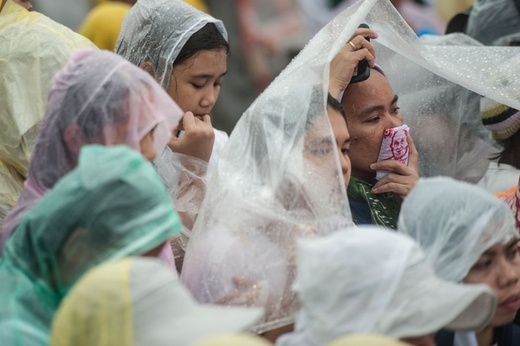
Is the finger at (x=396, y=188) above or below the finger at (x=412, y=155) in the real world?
below

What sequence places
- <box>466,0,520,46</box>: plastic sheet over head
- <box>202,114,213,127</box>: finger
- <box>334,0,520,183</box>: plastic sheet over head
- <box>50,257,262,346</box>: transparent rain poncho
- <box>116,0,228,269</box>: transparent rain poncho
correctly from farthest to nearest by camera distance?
1. <box>466,0,520,46</box>: plastic sheet over head
2. <box>334,0,520,183</box>: plastic sheet over head
3. <box>202,114,213,127</box>: finger
4. <box>116,0,228,269</box>: transparent rain poncho
5. <box>50,257,262,346</box>: transparent rain poncho

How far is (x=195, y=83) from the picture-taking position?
4.77 meters

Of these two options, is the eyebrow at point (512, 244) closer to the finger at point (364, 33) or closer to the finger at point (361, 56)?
the finger at point (361, 56)

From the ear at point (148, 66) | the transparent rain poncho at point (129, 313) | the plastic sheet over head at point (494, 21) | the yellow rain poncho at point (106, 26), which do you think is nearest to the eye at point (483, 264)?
the transparent rain poncho at point (129, 313)

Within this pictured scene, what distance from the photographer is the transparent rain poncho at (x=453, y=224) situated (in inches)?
145

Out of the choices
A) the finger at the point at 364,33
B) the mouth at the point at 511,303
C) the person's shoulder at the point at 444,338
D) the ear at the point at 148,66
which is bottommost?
the person's shoulder at the point at 444,338

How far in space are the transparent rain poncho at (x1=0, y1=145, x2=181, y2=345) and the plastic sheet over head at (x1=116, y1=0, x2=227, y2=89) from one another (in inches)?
51.1

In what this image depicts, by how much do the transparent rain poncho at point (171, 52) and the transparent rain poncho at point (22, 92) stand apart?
28 cm

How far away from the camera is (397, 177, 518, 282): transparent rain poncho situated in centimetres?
369

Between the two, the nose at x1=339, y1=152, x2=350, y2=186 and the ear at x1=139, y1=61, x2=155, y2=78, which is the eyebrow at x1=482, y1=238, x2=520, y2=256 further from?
the ear at x1=139, y1=61, x2=155, y2=78

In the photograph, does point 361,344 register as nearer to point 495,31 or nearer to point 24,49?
point 24,49

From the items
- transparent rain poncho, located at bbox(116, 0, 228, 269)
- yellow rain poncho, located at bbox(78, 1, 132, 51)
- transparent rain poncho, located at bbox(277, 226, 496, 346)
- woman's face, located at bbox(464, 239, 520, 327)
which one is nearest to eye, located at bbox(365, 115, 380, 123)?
transparent rain poncho, located at bbox(116, 0, 228, 269)

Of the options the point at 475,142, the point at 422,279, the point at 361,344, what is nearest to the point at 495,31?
the point at 475,142

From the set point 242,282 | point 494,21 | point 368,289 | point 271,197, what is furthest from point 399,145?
point 494,21
